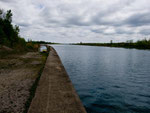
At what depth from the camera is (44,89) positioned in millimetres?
3664

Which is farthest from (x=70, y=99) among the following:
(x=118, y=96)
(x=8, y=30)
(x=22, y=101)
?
(x=8, y=30)

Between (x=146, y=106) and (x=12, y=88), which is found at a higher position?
(x=12, y=88)

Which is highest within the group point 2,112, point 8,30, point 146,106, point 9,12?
point 9,12

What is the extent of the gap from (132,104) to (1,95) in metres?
5.44

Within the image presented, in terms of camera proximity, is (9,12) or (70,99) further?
(9,12)

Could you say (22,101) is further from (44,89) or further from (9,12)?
(9,12)

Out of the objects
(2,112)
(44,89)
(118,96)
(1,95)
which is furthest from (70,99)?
(118,96)

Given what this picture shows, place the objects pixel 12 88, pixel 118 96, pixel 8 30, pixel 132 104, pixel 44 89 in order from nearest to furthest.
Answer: pixel 44 89
pixel 12 88
pixel 132 104
pixel 118 96
pixel 8 30

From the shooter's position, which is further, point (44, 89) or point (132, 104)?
point (132, 104)

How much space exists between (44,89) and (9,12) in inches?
1558

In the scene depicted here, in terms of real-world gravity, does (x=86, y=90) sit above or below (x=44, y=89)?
below

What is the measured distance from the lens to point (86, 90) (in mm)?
6586

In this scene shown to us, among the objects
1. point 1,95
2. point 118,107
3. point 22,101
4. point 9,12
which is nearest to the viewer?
point 22,101

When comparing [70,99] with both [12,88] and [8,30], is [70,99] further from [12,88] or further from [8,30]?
[8,30]
